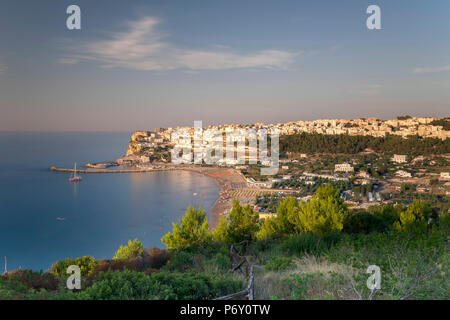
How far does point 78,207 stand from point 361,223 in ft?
68.3

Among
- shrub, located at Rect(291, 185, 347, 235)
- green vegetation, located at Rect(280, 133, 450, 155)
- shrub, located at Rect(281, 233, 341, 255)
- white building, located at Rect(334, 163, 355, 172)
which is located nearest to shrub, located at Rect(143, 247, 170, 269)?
shrub, located at Rect(281, 233, 341, 255)

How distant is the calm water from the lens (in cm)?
1475

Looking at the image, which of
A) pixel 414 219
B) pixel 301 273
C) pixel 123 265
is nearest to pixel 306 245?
pixel 301 273

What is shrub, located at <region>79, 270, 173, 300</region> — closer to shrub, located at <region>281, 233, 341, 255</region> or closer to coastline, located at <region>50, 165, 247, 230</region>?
shrub, located at <region>281, 233, 341, 255</region>

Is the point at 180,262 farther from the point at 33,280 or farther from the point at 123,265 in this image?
the point at 33,280

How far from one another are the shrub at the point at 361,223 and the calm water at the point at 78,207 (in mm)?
10853

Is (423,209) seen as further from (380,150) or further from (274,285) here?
(380,150)

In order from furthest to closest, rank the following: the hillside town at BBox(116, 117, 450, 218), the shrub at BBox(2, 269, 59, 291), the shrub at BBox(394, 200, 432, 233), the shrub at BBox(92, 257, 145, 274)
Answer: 1. the hillside town at BBox(116, 117, 450, 218)
2. the shrub at BBox(394, 200, 432, 233)
3. the shrub at BBox(92, 257, 145, 274)
4. the shrub at BBox(2, 269, 59, 291)

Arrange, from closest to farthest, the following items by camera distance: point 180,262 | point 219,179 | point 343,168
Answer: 1. point 180,262
2. point 343,168
3. point 219,179

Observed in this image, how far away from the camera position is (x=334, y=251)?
253cm

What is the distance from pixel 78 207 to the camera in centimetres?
2097

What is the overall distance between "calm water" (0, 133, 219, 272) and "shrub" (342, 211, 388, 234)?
1085cm

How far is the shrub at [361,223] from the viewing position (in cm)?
478
